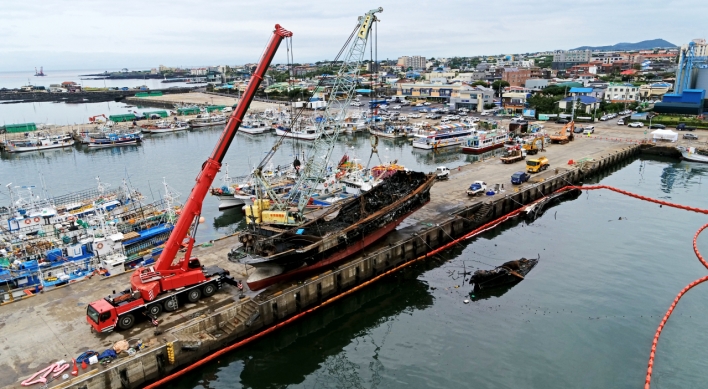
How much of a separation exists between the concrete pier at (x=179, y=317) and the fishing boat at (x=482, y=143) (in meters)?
34.8

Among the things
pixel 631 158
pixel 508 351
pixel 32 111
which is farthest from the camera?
pixel 32 111

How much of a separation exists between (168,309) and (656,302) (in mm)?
25306

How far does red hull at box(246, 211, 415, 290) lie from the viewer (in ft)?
78.4

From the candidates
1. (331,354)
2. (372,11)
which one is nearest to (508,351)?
(331,354)

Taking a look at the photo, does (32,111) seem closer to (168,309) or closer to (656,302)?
(168,309)

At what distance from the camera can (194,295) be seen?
22.2 metres

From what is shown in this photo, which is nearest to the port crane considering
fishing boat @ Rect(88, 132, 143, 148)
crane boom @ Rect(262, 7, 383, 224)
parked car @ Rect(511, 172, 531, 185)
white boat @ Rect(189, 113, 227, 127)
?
crane boom @ Rect(262, 7, 383, 224)

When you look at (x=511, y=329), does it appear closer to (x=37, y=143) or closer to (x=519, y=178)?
(x=519, y=178)

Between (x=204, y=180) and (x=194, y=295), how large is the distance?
18.6 ft

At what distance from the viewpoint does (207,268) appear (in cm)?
2406

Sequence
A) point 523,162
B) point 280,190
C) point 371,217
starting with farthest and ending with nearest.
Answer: point 523,162, point 280,190, point 371,217

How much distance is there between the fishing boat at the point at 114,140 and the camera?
269ft

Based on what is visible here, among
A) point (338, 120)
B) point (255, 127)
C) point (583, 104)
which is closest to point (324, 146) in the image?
point (338, 120)

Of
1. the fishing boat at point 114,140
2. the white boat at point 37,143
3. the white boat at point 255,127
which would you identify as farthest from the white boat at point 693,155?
the white boat at point 37,143
